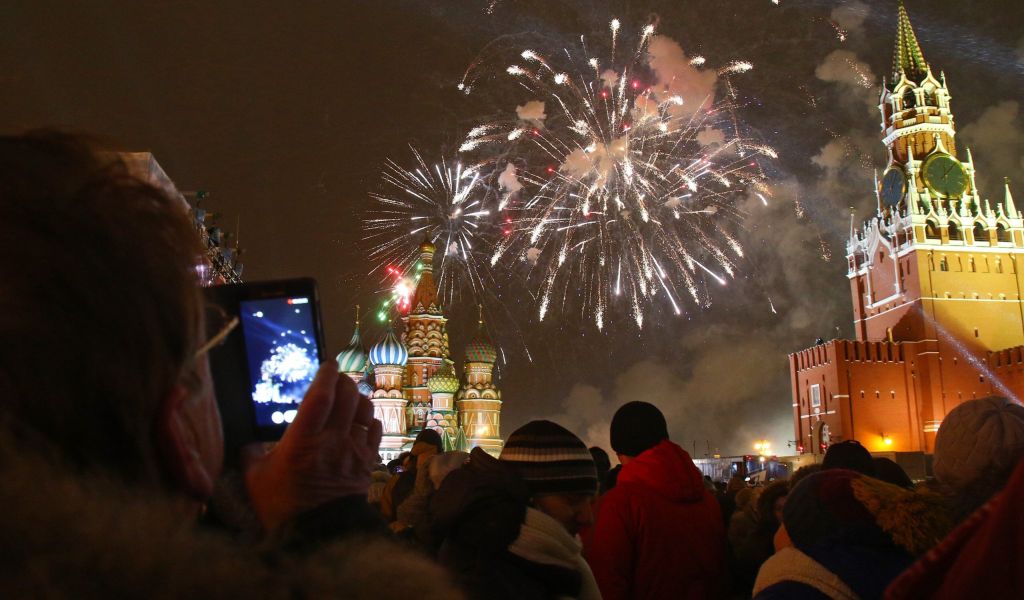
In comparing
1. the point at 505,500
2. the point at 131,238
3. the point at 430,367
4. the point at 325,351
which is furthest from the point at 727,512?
the point at 430,367

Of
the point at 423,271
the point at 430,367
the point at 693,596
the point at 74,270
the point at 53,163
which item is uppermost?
the point at 423,271

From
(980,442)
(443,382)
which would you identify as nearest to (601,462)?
(980,442)

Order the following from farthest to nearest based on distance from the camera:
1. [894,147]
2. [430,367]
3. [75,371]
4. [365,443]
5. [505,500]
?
[894,147], [430,367], [505,500], [365,443], [75,371]

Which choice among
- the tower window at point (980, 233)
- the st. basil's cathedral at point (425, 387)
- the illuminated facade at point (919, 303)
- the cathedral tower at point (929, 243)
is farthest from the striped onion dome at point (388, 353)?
the tower window at point (980, 233)

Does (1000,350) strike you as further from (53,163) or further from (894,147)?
(53,163)

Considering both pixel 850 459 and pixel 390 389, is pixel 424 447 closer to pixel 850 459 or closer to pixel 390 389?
pixel 850 459

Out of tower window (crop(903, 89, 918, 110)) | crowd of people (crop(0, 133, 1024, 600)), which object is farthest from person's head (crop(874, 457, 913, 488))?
tower window (crop(903, 89, 918, 110))

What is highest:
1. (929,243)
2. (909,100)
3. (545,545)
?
(909,100)

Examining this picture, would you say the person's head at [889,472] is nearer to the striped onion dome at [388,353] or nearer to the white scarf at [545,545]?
the white scarf at [545,545]
